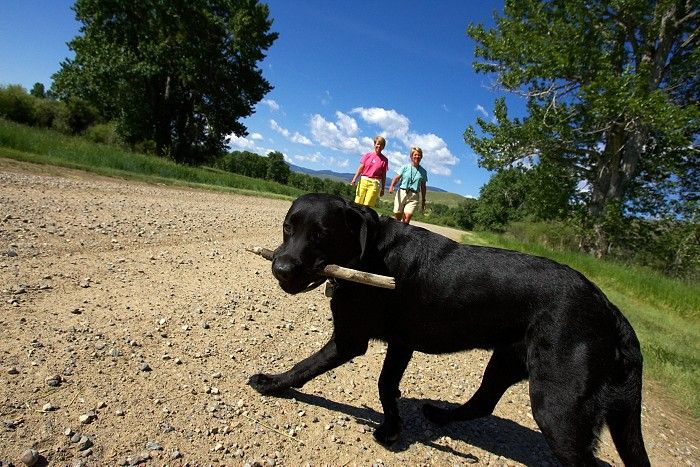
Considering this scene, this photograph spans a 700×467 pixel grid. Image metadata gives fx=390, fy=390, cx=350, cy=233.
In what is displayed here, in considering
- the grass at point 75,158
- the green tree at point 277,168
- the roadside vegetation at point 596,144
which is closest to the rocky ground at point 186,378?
the roadside vegetation at point 596,144

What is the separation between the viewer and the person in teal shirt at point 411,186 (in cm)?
1011

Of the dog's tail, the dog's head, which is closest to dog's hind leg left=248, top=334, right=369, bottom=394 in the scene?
the dog's head

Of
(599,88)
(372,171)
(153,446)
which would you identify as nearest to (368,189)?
(372,171)

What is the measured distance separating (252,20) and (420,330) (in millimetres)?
36724

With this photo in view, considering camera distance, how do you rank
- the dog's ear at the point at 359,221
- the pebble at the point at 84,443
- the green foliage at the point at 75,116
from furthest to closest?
the green foliage at the point at 75,116 → the dog's ear at the point at 359,221 → the pebble at the point at 84,443

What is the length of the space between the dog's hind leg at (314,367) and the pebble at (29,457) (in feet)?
4.76

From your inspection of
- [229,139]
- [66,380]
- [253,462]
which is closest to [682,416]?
[253,462]

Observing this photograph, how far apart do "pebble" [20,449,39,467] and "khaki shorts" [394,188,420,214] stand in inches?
356

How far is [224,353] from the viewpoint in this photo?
3596mm

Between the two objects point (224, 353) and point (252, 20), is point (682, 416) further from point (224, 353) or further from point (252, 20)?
point (252, 20)

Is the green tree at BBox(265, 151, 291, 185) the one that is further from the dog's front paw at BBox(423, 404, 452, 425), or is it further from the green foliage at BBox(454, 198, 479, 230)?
the dog's front paw at BBox(423, 404, 452, 425)

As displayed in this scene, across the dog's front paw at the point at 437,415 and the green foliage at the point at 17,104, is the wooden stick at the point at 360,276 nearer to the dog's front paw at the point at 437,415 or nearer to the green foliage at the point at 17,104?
the dog's front paw at the point at 437,415

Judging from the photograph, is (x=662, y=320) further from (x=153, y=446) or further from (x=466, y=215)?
(x=466, y=215)

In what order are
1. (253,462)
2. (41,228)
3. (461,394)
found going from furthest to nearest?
1. (41,228)
2. (461,394)
3. (253,462)
